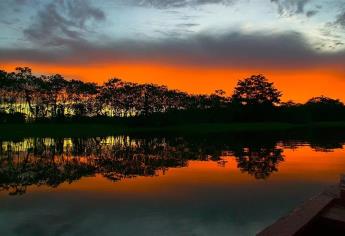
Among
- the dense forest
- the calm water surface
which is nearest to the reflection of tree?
the calm water surface

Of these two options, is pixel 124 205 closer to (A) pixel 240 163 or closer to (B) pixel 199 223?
(B) pixel 199 223

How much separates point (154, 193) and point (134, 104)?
108 m

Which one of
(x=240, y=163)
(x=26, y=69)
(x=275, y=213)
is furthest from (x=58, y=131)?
(x=275, y=213)

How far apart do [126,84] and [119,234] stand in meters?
113

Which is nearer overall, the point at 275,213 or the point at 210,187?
the point at 275,213

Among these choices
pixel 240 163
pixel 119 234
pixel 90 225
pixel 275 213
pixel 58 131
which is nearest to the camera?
pixel 119 234

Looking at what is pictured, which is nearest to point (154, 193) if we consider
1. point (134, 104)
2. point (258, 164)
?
point (258, 164)

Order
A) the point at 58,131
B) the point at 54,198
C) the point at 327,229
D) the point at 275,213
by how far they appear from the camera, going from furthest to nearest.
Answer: the point at 58,131 < the point at 54,198 < the point at 275,213 < the point at 327,229

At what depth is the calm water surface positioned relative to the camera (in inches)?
456

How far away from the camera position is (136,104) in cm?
12394

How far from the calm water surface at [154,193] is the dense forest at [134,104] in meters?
75.5

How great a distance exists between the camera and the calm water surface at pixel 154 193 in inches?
456

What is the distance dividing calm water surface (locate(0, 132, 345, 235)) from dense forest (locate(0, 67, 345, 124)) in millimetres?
75506

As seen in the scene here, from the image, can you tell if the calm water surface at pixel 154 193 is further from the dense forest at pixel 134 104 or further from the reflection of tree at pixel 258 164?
the dense forest at pixel 134 104
